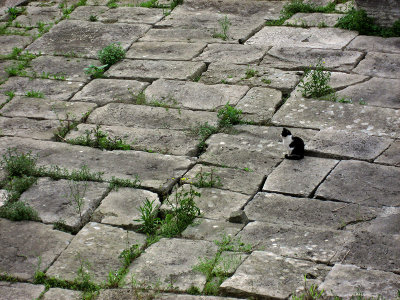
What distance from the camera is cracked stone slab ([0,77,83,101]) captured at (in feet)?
28.0

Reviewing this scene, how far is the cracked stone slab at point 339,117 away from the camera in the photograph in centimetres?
727

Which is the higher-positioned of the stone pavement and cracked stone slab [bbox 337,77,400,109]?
the stone pavement

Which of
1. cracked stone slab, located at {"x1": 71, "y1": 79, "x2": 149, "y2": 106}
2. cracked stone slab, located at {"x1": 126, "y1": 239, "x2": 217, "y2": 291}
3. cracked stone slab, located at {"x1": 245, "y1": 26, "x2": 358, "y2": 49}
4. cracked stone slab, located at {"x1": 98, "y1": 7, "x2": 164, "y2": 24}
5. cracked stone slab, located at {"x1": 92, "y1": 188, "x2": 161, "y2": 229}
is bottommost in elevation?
cracked stone slab, located at {"x1": 92, "y1": 188, "x2": 161, "y2": 229}

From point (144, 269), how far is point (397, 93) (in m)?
4.46

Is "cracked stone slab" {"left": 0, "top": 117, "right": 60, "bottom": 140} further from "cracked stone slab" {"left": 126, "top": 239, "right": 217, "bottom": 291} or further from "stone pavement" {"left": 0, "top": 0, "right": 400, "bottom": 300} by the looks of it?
"cracked stone slab" {"left": 126, "top": 239, "right": 217, "bottom": 291}

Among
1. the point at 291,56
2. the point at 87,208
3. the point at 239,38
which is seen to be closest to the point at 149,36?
the point at 239,38

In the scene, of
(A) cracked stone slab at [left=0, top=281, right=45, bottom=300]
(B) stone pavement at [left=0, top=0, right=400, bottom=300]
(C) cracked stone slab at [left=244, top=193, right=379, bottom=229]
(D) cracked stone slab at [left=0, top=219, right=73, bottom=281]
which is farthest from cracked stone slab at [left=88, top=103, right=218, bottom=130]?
(A) cracked stone slab at [left=0, top=281, right=45, bottom=300]

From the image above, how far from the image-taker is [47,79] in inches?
353

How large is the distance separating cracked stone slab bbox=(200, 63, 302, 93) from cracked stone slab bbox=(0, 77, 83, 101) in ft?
5.97

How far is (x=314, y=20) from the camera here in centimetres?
1025

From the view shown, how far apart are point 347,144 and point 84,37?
510cm

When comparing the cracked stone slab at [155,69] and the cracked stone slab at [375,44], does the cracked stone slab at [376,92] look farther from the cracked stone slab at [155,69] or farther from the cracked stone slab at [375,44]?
the cracked stone slab at [155,69]

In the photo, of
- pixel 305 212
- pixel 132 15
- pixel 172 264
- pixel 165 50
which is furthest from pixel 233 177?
pixel 132 15

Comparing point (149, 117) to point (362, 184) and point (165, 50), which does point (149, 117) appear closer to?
point (165, 50)
